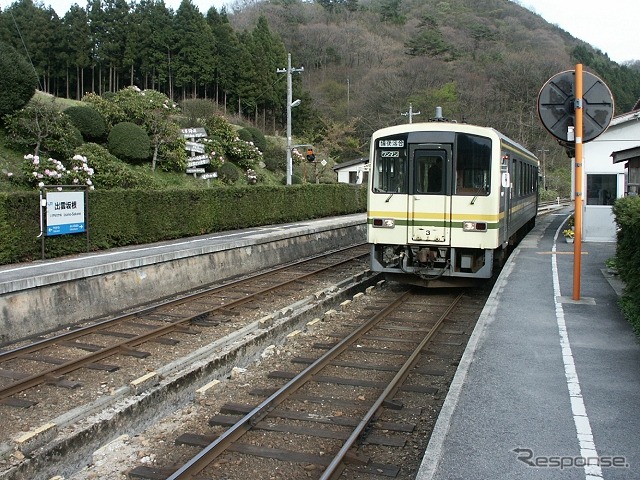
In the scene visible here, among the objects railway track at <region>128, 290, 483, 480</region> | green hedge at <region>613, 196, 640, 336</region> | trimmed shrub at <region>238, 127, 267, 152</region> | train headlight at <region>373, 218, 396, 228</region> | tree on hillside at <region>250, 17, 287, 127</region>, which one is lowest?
railway track at <region>128, 290, 483, 480</region>

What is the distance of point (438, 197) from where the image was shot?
11.6 metres

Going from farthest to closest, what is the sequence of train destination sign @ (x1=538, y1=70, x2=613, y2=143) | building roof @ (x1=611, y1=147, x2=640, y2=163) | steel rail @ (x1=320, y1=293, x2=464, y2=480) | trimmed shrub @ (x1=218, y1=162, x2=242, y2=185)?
trimmed shrub @ (x1=218, y1=162, x2=242, y2=185)
building roof @ (x1=611, y1=147, x2=640, y2=163)
train destination sign @ (x1=538, y1=70, x2=613, y2=143)
steel rail @ (x1=320, y1=293, x2=464, y2=480)

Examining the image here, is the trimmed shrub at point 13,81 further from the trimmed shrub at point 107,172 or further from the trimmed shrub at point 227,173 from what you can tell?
the trimmed shrub at point 227,173

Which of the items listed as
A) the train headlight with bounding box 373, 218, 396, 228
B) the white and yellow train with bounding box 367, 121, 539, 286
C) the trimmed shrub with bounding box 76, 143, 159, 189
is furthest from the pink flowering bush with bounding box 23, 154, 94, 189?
the white and yellow train with bounding box 367, 121, 539, 286

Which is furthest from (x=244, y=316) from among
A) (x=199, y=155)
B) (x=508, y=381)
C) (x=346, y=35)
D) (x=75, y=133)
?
(x=346, y=35)

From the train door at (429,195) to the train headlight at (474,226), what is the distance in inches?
11.7

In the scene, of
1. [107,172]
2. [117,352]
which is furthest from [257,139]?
[117,352]

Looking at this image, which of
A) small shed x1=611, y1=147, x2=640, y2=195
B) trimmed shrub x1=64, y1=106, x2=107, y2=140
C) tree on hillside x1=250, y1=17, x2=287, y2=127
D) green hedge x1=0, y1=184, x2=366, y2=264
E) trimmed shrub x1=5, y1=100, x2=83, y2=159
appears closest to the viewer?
green hedge x1=0, y1=184, x2=366, y2=264

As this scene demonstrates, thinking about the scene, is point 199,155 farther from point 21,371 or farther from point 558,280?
point 21,371

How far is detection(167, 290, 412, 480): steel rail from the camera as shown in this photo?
194 inches

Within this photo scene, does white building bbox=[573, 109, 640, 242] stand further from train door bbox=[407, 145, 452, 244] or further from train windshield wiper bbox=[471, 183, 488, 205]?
train door bbox=[407, 145, 452, 244]

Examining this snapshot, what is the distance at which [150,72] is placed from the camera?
50.2 m

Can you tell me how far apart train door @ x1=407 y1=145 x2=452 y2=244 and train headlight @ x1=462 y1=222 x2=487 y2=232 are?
0.98 feet

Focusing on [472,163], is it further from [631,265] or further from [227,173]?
[227,173]
